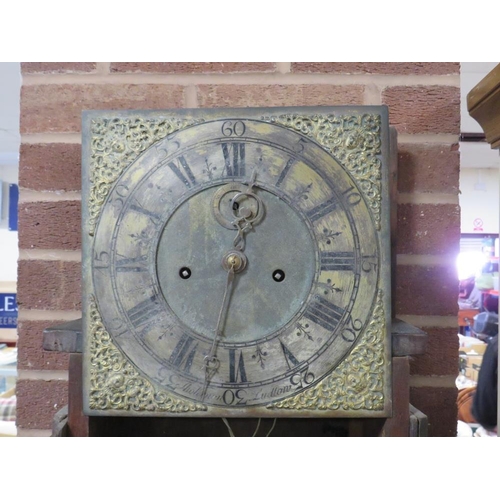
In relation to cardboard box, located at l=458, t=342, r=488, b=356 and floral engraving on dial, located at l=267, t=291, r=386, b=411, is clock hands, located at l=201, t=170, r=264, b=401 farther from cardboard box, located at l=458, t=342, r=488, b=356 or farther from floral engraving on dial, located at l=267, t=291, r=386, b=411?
cardboard box, located at l=458, t=342, r=488, b=356

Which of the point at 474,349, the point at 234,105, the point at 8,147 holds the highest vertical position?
the point at 8,147

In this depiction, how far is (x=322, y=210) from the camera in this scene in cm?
66

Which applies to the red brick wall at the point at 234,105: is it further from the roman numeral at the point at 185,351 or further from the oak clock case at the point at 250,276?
the roman numeral at the point at 185,351

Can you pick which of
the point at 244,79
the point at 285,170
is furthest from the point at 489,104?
the point at 244,79

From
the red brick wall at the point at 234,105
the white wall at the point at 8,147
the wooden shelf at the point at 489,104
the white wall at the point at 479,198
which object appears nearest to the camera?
the wooden shelf at the point at 489,104

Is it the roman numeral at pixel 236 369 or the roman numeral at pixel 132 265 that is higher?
the roman numeral at pixel 132 265

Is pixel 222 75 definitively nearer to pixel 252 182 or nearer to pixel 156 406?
pixel 252 182

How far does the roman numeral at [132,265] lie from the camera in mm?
669

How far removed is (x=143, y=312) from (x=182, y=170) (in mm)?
222

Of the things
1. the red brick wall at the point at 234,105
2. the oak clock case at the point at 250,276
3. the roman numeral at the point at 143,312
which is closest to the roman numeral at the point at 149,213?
the oak clock case at the point at 250,276

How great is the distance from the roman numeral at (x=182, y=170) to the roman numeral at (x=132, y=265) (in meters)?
0.13

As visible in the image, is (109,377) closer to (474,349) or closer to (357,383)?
(357,383)

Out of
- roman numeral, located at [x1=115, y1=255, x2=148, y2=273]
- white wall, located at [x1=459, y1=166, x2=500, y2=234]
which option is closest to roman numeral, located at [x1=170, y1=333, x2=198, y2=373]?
roman numeral, located at [x1=115, y1=255, x2=148, y2=273]

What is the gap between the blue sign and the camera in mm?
2088
